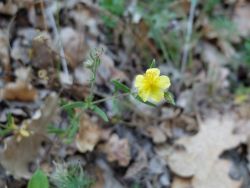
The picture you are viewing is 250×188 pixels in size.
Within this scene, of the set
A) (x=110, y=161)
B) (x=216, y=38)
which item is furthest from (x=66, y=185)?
(x=216, y=38)

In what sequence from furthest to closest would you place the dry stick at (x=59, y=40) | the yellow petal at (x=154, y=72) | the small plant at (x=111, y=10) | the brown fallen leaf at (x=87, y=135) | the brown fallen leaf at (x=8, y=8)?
1. the small plant at (x=111, y=10)
2. the brown fallen leaf at (x=8, y=8)
3. the dry stick at (x=59, y=40)
4. the brown fallen leaf at (x=87, y=135)
5. the yellow petal at (x=154, y=72)

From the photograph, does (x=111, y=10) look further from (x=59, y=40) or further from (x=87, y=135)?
(x=87, y=135)

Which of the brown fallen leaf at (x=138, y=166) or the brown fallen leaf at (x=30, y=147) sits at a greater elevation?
the brown fallen leaf at (x=30, y=147)

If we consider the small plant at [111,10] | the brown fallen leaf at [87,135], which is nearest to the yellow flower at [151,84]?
the brown fallen leaf at [87,135]

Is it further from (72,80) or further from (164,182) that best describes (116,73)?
(164,182)

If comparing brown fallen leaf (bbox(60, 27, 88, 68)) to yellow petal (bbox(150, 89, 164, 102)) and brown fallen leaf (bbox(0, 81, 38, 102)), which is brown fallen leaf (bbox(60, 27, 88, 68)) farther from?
yellow petal (bbox(150, 89, 164, 102))

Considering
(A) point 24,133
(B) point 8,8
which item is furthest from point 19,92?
(B) point 8,8

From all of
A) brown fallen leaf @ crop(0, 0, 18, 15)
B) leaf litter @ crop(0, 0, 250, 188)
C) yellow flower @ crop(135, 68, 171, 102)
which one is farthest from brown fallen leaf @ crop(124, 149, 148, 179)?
brown fallen leaf @ crop(0, 0, 18, 15)

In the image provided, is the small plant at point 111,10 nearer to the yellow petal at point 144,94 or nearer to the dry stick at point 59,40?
the dry stick at point 59,40
